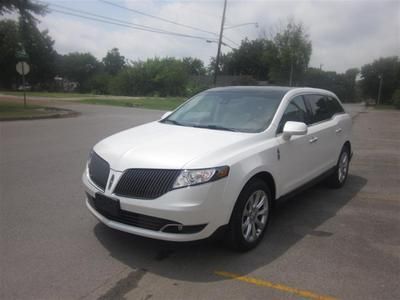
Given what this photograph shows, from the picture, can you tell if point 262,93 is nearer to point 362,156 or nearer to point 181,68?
point 362,156

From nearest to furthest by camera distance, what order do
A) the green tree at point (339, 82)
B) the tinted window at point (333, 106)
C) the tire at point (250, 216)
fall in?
the tire at point (250, 216) → the tinted window at point (333, 106) → the green tree at point (339, 82)

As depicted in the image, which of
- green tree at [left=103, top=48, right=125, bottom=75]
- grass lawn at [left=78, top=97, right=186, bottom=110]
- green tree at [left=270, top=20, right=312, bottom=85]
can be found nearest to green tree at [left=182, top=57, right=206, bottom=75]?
green tree at [left=103, top=48, right=125, bottom=75]

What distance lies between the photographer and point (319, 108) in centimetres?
564

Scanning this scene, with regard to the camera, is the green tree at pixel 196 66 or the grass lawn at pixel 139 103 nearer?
the grass lawn at pixel 139 103

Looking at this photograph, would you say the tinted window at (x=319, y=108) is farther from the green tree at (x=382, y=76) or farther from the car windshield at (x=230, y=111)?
the green tree at (x=382, y=76)

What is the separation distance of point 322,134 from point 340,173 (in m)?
1.32

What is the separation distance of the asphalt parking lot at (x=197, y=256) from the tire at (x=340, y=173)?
327mm

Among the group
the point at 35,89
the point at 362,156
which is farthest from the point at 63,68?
the point at 362,156

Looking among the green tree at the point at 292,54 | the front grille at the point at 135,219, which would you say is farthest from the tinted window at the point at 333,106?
the green tree at the point at 292,54

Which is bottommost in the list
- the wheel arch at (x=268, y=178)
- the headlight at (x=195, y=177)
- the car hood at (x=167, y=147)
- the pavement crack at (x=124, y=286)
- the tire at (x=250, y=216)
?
the pavement crack at (x=124, y=286)

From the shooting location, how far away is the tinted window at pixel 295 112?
4.48 metres

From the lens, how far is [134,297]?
2953 millimetres

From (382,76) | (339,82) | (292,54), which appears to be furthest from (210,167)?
(339,82)

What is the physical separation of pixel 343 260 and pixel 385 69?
→ 71.5m
